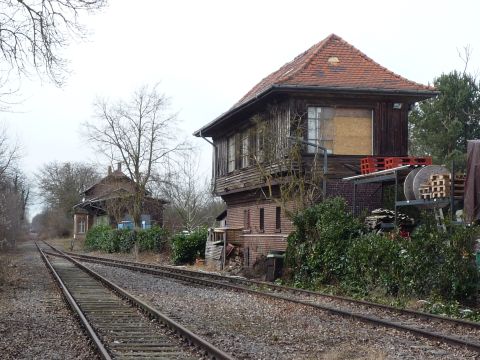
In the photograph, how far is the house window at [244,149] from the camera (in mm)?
28953

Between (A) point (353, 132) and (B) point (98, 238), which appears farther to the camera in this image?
(B) point (98, 238)

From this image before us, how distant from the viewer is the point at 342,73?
2577cm

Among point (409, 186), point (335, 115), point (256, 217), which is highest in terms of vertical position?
point (335, 115)

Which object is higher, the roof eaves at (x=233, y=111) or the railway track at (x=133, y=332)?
the roof eaves at (x=233, y=111)

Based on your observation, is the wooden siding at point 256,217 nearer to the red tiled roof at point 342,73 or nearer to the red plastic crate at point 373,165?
the red plastic crate at point 373,165

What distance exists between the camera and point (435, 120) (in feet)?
149

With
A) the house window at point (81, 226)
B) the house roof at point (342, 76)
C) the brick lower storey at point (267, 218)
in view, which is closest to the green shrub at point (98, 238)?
the brick lower storey at point (267, 218)

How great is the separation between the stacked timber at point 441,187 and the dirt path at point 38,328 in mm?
9895

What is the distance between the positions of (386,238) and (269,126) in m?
10.7

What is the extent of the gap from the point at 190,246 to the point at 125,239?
15.0m

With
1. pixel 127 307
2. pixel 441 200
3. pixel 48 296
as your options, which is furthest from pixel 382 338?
pixel 48 296

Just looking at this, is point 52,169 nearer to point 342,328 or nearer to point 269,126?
point 269,126

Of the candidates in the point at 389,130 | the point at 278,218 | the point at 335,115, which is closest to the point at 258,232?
the point at 278,218

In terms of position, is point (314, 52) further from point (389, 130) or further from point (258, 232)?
point (258, 232)
